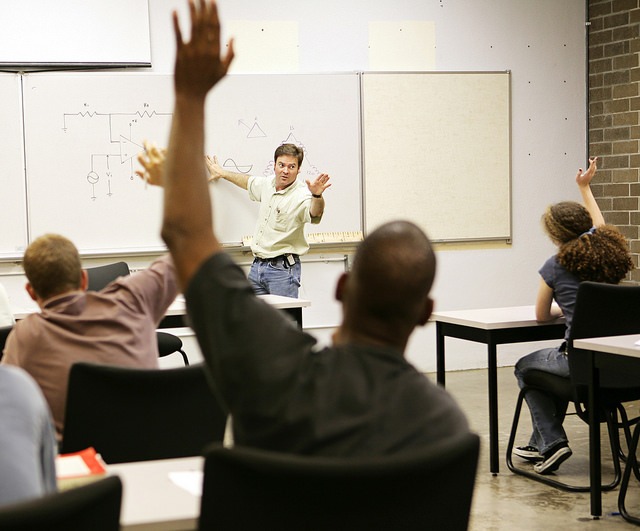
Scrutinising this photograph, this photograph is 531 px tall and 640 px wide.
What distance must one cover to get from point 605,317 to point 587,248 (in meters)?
0.34

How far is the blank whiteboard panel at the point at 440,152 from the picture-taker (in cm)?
658

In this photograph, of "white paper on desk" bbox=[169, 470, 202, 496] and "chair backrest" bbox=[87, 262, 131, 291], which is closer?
"white paper on desk" bbox=[169, 470, 202, 496]

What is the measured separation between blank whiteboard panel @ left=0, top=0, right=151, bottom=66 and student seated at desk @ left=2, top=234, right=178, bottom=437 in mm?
3635

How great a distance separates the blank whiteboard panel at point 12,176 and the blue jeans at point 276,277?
4.95ft

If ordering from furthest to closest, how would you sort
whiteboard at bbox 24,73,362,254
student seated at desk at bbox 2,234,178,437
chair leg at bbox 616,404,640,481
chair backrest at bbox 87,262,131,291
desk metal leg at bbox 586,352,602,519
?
1. whiteboard at bbox 24,73,362,254
2. chair backrest at bbox 87,262,131,291
3. chair leg at bbox 616,404,640,481
4. desk metal leg at bbox 586,352,602,519
5. student seated at desk at bbox 2,234,178,437

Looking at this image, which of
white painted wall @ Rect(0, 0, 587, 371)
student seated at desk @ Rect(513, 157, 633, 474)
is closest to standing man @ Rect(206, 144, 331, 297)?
white painted wall @ Rect(0, 0, 587, 371)

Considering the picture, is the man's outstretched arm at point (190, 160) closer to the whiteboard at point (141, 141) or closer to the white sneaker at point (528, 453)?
the white sneaker at point (528, 453)

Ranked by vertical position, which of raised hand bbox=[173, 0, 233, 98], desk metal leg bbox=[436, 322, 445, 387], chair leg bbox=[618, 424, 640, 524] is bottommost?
chair leg bbox=[618, 424, 640, 524]

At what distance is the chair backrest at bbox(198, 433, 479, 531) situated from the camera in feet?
3.55

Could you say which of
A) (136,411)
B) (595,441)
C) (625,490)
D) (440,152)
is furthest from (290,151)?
(136,411)

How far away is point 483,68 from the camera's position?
6.86 m

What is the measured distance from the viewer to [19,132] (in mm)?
5883

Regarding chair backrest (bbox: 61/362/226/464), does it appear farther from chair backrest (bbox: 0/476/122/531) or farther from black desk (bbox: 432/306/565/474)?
black desk (bbox: 432/306/565/474)

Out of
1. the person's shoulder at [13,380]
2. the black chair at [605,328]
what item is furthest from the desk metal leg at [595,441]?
the person's shoulder at [13,380]
